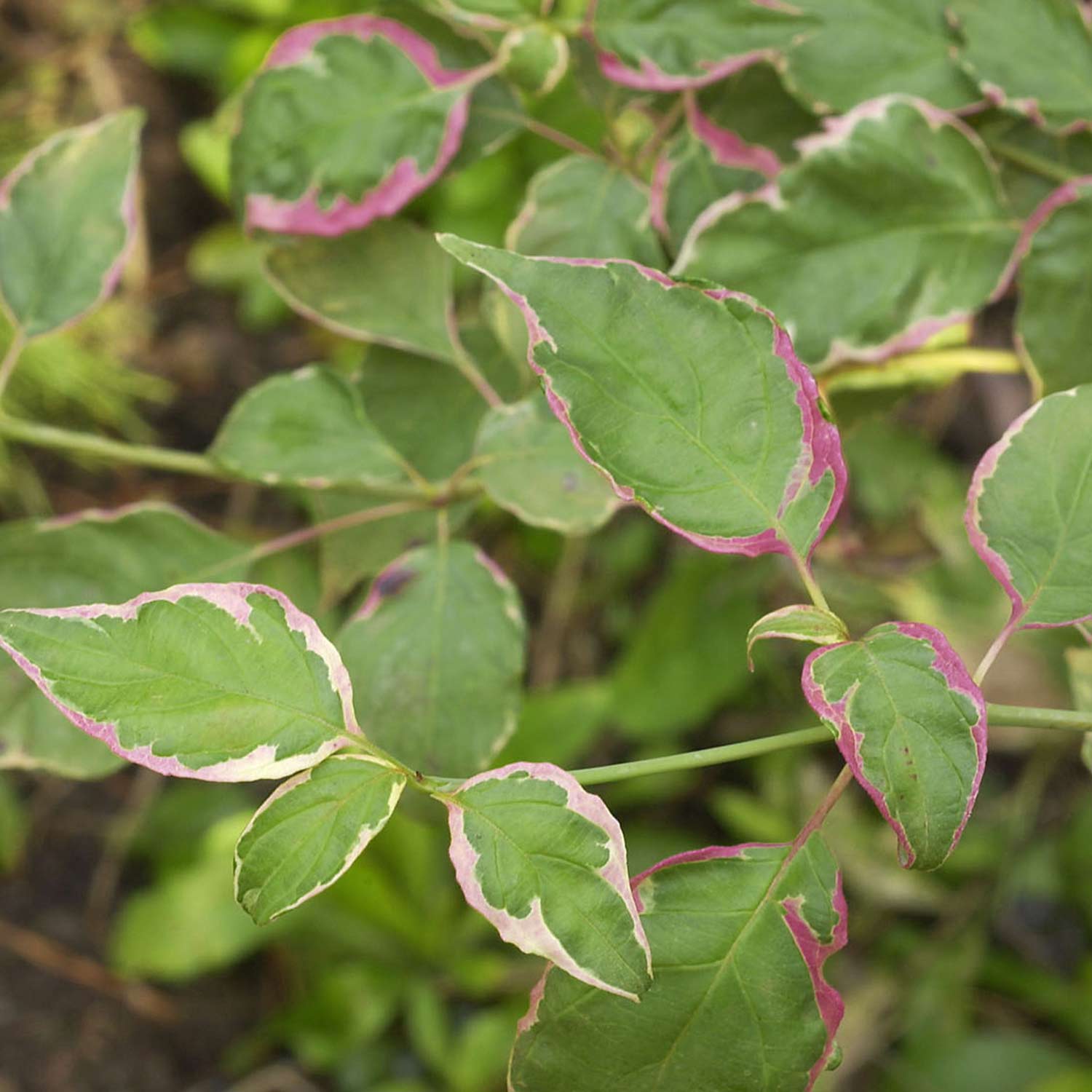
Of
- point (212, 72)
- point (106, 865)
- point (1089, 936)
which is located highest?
point (212, 72)

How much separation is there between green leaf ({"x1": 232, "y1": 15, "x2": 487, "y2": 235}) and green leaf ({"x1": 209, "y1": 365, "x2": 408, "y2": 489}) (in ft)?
0.32

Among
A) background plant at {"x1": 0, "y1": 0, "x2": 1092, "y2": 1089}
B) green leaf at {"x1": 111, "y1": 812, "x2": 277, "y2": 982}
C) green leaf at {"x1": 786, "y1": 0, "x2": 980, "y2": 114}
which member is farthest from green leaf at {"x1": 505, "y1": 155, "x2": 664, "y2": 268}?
green leaf at {"x1": 111, "y1": 812, "x2": 277, "y2": 982}

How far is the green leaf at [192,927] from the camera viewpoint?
138cm

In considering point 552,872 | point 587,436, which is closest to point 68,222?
point 587,436

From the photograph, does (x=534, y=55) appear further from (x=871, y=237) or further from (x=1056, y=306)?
(x=1056, y=306)

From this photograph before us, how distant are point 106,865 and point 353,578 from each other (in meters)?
0.97

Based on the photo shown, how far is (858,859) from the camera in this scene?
4.62 ft

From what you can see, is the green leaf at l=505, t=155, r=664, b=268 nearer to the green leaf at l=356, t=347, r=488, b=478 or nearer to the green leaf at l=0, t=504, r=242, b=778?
the green leaf at l=356, t=347, r=488, b=478

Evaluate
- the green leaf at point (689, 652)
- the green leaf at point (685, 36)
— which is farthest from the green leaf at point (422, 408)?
the green leaf at point (689, 652)

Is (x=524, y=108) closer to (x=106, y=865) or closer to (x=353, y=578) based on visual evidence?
(x=353, y=578)

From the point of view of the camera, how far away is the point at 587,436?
1.64ft

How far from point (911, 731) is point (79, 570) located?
501 millimetres

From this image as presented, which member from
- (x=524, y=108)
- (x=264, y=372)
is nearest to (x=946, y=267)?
(x=524, y=108)

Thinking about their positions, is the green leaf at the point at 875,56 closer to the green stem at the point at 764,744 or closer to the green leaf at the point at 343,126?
the green leaf at the point at 343,126
